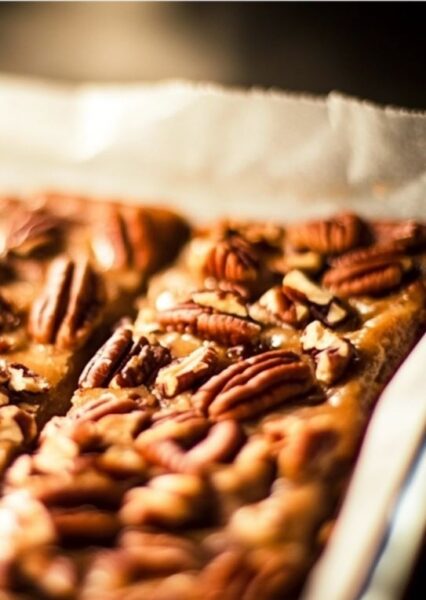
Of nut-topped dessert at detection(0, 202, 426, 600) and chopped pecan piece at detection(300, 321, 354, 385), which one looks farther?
chopped pecan piece at detection(300, 321, 354, 385)

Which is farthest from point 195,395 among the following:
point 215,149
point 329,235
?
point 215,149

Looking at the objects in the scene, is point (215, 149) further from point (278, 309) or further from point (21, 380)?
point (21, 380)

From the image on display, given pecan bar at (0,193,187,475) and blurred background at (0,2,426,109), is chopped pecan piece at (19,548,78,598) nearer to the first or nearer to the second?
pecan bar at (0,193,187,475)

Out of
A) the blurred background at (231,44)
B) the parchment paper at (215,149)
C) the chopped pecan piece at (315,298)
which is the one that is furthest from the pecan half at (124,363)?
the blurred background at (231,44)

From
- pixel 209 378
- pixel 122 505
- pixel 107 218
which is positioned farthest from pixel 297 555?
pixel 107 218

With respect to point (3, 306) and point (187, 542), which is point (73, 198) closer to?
point (3, 306)

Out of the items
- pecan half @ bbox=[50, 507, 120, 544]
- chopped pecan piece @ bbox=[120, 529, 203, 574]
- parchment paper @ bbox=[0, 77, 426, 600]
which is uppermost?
parchment paper @ bbox=[0, 77, 426, 600]

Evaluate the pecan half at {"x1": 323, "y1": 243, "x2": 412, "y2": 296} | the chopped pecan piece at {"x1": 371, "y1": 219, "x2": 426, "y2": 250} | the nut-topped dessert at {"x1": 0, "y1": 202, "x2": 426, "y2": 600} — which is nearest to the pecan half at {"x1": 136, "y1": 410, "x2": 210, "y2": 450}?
the nut-topped dessert at {"x1": 0, "y1": 202, "x2": 426, "y2": 600}
